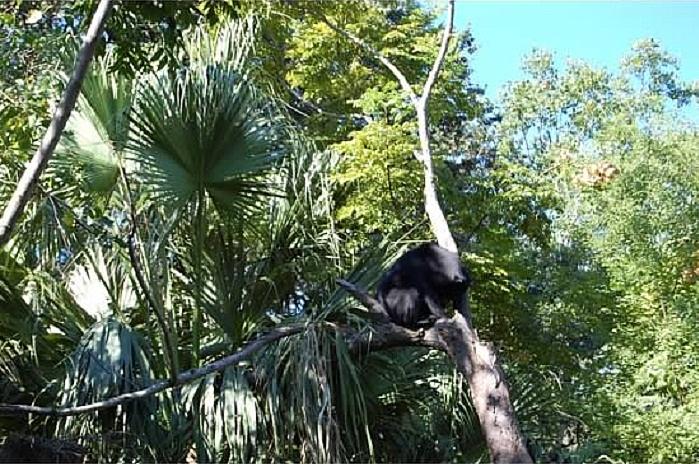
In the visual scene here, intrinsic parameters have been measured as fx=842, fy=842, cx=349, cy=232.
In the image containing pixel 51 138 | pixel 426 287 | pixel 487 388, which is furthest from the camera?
pixel 426 287

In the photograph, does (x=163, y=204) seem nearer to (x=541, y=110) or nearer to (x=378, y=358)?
(x=378, y=358)

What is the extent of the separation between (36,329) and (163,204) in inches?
41.8

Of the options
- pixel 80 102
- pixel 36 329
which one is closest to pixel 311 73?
pixel 80 102

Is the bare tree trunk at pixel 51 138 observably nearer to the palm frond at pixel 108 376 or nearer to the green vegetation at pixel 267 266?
the green vegetation at pixel 267 266

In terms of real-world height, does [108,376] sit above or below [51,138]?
above

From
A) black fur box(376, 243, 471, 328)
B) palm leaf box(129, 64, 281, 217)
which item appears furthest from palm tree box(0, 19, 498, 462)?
black fur box(376, 243, 471, 328)

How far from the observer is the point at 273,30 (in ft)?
29.9

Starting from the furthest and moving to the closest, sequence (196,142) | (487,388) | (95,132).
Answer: (95,132) < (196,142) < (487,388)

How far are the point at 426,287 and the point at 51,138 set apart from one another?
105 inches

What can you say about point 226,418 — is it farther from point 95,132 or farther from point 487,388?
point 95,132

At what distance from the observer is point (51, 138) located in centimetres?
223

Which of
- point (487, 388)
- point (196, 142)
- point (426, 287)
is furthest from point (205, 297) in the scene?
point (487, 388)

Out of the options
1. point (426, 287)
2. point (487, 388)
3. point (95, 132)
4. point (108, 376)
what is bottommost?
point (487, 388)

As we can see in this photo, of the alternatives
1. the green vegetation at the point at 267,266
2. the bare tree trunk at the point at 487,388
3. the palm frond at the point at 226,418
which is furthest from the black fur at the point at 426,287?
the palm frond at the point at 226,418
